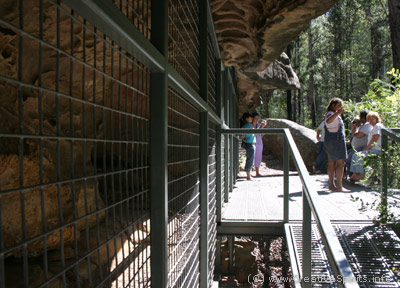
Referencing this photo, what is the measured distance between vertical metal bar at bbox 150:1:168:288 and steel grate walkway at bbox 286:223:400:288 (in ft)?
6.73

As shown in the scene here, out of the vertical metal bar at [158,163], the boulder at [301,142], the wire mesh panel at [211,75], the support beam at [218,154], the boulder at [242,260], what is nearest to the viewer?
the vertical metal bar at [158,163]

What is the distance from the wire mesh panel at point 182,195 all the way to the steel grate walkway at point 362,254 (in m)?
1.18

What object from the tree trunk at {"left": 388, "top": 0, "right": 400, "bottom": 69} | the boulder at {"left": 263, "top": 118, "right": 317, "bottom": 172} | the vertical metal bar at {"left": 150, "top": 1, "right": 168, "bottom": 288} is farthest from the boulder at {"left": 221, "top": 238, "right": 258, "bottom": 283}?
the boulder at {"left": 263, "top": 118, "right": 317, "bottom": 172}

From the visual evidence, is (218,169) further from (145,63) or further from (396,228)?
(145,63)

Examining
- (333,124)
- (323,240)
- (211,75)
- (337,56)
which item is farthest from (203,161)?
(337,56)

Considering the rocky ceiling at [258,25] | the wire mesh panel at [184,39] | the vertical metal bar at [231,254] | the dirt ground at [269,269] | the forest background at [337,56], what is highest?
the forest background at [337,56]

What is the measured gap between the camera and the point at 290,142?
383 centimetres

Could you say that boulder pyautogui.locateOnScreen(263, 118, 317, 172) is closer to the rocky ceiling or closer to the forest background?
the rocky ceiling

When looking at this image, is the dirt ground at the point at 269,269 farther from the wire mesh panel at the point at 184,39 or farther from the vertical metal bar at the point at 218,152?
the wire mesh panel at the point at 184,39

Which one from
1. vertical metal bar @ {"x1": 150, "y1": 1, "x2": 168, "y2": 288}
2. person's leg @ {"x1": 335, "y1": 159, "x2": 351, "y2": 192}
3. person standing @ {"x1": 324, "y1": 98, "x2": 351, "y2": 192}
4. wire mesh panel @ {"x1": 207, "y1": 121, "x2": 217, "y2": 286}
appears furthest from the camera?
person's leg @ {"x1": 335, "y1": 159, "x2": 351, "y2": 192}

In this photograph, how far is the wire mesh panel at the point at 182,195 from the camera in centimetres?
209

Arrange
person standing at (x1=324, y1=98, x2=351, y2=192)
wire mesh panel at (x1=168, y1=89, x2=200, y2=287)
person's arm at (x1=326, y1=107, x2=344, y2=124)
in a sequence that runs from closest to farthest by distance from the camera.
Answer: wire mesh panel at (x1=168, y1=89, x2=200, y2=287), person's arm at (x1=326, y1=107, x2=344, y2=124), person standing at (x1=324, y1=98, x2=351, y2=192)

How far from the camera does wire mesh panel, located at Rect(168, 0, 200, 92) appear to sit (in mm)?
2098

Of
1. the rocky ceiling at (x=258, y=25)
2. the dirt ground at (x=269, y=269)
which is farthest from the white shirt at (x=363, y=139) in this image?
the dirt ground at (x=269, y=269)
